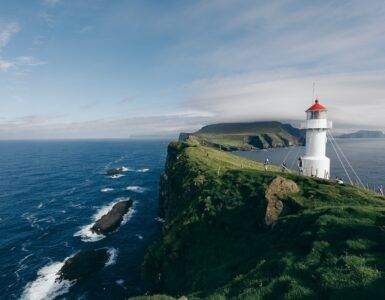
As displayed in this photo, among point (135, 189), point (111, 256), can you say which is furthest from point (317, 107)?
point (135, 189)

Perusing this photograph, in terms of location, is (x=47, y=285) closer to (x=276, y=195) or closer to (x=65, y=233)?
(x=65, y=233)

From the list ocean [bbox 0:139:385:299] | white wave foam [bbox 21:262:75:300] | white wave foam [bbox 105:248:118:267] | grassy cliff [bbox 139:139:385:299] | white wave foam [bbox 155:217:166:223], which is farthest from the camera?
white wave foam [bbox 155:217:166:223]

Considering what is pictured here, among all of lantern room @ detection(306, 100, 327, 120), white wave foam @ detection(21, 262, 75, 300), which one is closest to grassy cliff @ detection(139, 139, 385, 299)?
lantern room @ detection(306, 100, 327, 120)

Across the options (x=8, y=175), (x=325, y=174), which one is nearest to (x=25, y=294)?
(x=325, y=174)

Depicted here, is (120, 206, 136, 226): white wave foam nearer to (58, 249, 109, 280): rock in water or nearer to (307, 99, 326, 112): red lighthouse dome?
(58, 249, 109, 280): rock in water

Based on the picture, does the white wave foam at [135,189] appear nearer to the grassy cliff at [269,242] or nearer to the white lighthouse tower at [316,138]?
the grassy cliff at [269,242]

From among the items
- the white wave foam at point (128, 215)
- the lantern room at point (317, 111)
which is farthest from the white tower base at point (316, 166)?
the white wave foam at point (128, 215)
